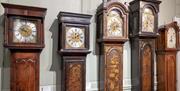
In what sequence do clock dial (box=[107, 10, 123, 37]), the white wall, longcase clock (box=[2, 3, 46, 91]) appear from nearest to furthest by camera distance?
longcase clock (box=[2, 3, 46, 91])
the white wall
clock dial (box=[107, 10, 123, 37])

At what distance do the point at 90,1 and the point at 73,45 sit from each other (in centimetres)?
64

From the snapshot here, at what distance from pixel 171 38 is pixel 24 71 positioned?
1.97 meters

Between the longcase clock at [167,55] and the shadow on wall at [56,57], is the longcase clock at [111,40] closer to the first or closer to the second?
the shadow on wall at [56,57]

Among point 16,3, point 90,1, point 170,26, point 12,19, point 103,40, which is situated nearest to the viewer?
point 12,19

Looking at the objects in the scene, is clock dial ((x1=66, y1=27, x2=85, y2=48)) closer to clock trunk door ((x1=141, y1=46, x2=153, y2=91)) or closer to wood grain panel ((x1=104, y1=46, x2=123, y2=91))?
wood grain panel ((x1=104, y1=46, x2=123, y2=91))

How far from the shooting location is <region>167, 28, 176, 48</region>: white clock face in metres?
2.84

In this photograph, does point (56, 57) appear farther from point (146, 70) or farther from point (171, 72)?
point (171, 72)

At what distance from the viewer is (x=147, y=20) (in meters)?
2.65

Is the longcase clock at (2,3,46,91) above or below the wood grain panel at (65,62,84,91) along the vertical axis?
above

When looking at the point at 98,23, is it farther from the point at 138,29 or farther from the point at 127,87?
the point at 127,87

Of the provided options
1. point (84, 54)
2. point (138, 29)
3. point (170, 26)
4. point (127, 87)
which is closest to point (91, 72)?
point (84, 54)

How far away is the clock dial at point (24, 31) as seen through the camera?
2.07 metres

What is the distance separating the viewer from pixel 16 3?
7.26 feet

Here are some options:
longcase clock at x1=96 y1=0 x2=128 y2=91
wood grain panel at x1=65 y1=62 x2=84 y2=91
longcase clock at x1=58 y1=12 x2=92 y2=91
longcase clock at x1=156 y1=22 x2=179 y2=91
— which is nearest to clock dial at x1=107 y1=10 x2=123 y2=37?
longcase clock at x1=96 y1=0 x2=128 y2=91
